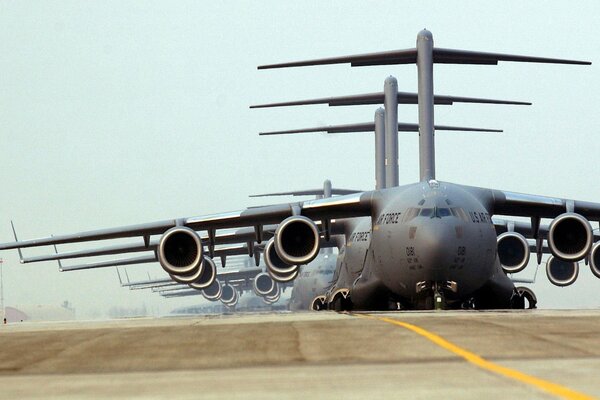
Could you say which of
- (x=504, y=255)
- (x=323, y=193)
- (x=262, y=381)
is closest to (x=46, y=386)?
(x=262, y=381)

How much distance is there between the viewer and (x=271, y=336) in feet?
33.7

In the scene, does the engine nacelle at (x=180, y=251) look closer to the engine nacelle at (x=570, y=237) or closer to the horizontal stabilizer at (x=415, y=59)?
the horizontal stabilizer at (x=415, y=59)

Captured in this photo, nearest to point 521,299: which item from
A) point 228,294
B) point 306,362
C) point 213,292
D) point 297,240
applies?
point 297,240

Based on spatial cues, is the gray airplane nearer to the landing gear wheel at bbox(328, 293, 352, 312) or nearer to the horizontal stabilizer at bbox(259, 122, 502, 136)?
the landing gear wheel at bbox(328, 293, 352, 312)

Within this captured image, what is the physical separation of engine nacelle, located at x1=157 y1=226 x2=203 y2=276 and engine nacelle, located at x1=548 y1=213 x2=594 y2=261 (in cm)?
738

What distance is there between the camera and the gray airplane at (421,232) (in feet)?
70.2

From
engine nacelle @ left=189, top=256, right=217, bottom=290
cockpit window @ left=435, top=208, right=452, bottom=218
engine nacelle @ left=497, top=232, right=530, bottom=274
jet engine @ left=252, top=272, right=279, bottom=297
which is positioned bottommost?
jet engine @ left=252, top=272, right=279, bottom=297

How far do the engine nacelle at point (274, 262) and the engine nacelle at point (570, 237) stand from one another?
6.75m

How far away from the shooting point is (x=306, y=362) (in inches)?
300

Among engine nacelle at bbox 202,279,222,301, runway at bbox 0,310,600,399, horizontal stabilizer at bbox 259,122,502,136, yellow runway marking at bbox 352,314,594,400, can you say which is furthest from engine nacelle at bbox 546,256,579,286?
engine nacelle at bbox 202,279,222,301

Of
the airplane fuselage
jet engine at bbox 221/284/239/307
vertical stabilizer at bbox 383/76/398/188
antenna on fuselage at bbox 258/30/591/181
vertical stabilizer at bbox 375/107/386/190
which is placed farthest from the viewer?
jet engine at bbox 221/284/239/307

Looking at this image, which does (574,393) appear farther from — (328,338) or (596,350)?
(328,338)

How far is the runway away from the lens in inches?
232

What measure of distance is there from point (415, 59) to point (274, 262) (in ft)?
20.8
